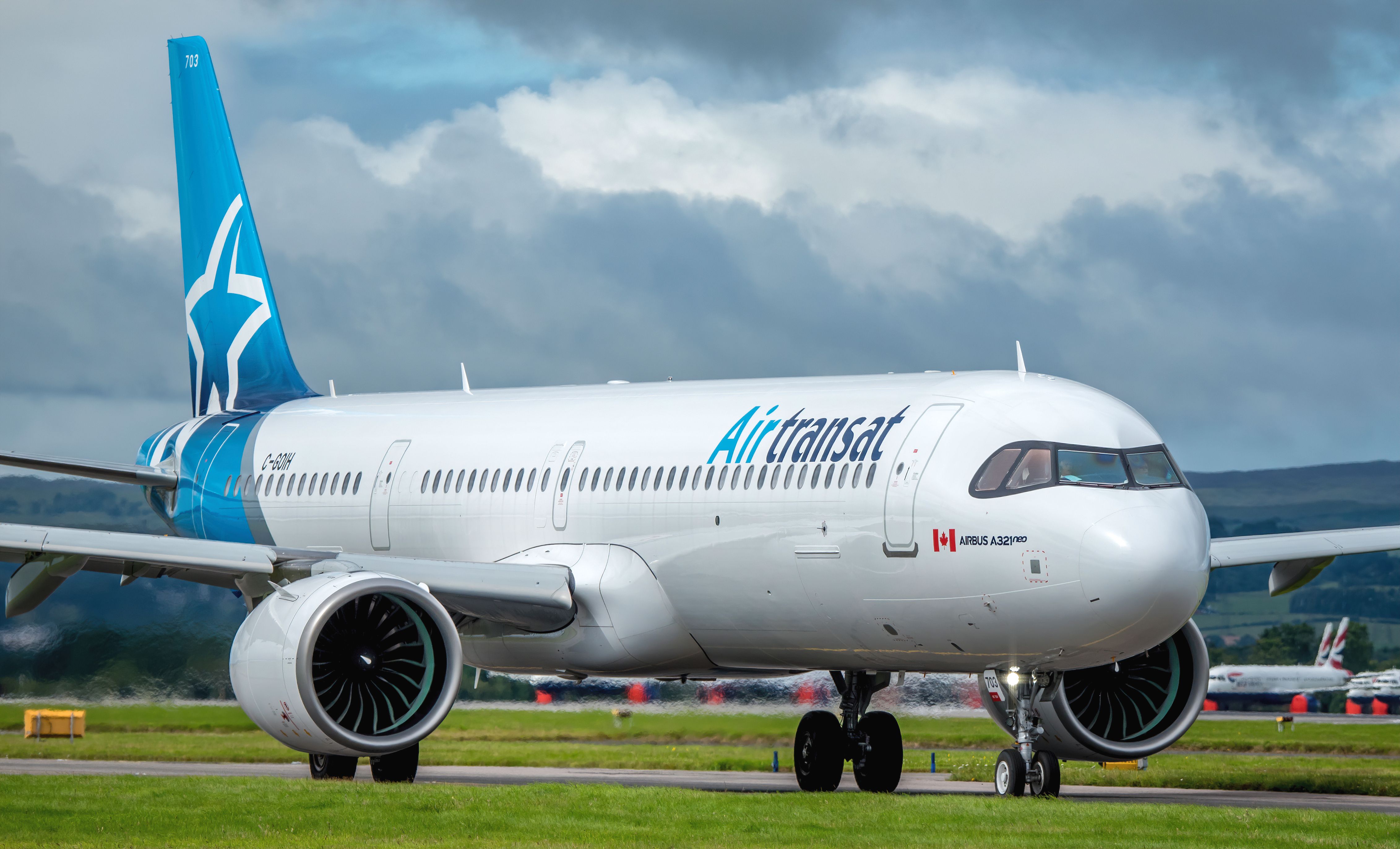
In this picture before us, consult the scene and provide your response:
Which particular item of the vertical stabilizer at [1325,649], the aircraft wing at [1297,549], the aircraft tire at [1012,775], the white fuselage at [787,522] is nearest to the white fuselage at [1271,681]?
the vertical stabilizer at [1325,649]

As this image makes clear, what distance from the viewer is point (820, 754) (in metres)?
19.6

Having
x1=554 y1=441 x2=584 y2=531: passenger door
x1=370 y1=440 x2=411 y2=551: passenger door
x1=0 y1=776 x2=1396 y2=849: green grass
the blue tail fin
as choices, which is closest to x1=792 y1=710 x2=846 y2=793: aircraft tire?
x1=0 y1=776 x2=1396 y2=849: green grass

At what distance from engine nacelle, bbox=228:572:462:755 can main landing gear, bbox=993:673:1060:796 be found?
202 inches

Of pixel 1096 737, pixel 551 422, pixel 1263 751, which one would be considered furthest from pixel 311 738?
pixel 1263 751

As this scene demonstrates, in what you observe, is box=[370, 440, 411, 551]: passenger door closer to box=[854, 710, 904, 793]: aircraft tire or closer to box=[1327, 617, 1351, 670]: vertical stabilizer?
box=[854, 710, 904, 793]: aircraft tire

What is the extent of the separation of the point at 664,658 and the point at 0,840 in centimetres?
753

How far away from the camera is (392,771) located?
63.6 feet

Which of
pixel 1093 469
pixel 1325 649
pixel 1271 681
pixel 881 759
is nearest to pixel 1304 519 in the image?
pixel 1325 649

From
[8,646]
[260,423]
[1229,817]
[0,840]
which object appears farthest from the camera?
[8,646]

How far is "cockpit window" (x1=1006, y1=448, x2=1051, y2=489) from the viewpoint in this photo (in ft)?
51.6

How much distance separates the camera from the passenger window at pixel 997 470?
52.2 ft

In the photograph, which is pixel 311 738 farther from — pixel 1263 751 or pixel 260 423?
pixel 1263 751

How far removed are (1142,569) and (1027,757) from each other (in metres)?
2.61

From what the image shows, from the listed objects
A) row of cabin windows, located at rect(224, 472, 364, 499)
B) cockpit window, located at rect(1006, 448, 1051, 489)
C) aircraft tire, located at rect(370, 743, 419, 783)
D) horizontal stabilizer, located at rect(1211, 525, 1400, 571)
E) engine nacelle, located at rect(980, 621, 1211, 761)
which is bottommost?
aircraft tire, located at rect(370, 743, 419, 783)
